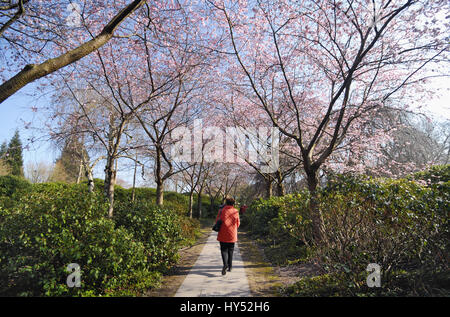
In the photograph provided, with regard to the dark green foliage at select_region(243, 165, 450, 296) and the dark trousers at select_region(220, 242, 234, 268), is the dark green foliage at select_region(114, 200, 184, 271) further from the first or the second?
the dark green foliage at select_region(243, 165, 450, 296)

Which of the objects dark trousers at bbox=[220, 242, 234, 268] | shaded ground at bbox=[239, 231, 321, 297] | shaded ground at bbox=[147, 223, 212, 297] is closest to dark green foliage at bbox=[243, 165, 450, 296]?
shaded ground at bbox=[239, 231, 321, 297]

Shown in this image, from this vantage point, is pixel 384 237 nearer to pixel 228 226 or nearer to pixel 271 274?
pixel 271 274

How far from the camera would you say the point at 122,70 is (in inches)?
311

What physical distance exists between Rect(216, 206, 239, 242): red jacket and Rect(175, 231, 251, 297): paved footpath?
2.37 ft

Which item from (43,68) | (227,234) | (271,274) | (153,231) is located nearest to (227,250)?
(227,234)

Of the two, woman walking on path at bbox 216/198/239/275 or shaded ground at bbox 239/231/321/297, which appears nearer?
shaded ground at bbox 239/231/321/297

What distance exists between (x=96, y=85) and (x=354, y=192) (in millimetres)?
8534

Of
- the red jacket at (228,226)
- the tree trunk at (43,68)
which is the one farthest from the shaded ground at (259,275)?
the tree trunk at (43,68)

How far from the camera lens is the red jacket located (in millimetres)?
5105

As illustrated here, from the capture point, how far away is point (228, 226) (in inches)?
203

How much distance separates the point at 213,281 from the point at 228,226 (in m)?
1.10

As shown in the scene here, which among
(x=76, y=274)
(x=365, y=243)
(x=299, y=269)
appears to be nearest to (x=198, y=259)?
(x=299, y=269)

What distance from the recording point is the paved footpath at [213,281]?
390cm

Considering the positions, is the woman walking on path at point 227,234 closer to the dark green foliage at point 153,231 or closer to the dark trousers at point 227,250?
the dark trousers at point 227,250
